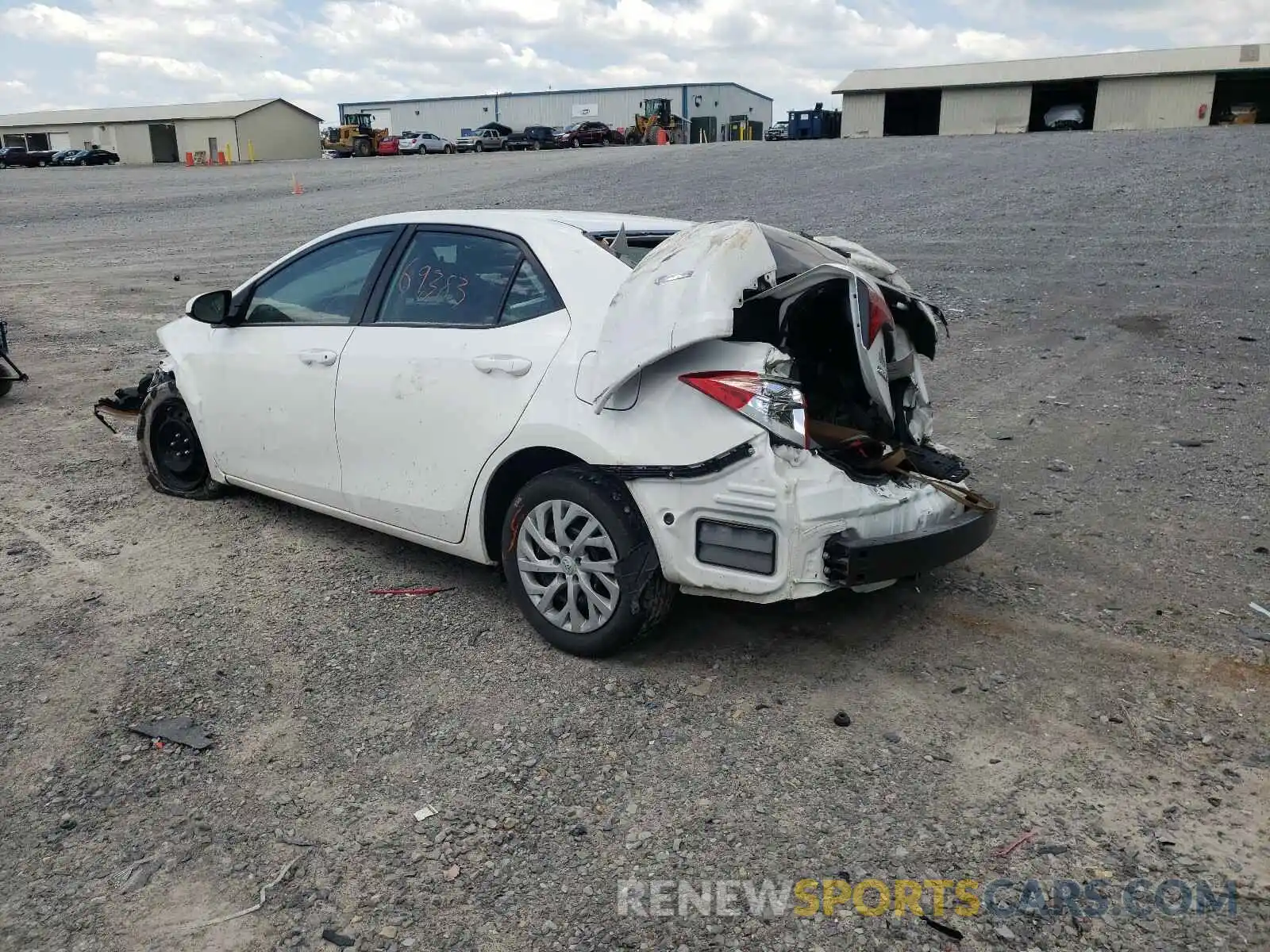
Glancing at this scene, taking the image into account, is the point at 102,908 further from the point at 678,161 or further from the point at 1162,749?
the point at 678,161

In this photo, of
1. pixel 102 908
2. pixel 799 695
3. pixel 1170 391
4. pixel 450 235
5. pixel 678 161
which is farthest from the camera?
pixel 678 161

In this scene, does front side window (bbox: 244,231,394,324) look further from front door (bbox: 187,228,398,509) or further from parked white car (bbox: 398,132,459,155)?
parked white car (bbox: 398,132,459,155)

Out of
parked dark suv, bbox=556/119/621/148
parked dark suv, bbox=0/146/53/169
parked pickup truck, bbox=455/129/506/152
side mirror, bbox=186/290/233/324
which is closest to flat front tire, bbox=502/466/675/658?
side mirror, bbox=186/290/233/324

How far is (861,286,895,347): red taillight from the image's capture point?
12.3 ft

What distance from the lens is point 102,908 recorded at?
2.73 meters

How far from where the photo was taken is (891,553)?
355 cm

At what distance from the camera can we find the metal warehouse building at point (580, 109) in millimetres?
66625

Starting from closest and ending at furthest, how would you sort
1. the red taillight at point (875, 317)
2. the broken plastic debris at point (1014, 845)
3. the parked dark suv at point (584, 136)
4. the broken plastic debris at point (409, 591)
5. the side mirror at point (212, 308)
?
the broken plastic debris at point (1014, 845) → the red taillight at point (875, 317) → the broken plastic debris at point (409, 591) → the side mirror at point (212, 308) → the parked dark suv at point (584, 136)

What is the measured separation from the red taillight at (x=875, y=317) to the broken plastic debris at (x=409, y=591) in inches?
87.2

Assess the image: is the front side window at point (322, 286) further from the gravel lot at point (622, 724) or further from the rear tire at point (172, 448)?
the gravel lot at point (622, 724)

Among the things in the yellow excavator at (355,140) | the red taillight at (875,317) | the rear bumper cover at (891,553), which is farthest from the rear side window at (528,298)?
the yellow excavator at (355,140)

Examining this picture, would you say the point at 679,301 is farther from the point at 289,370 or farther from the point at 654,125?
the point at 654,125

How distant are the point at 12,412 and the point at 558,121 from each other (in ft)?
217

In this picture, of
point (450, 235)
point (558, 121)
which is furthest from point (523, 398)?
point (558, 121)
